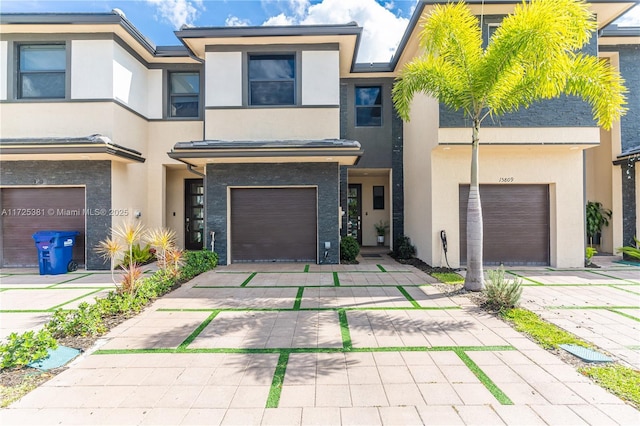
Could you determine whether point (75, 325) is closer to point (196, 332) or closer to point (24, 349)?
point (24, 349)

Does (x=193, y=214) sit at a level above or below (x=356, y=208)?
below

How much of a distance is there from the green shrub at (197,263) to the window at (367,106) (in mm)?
7938

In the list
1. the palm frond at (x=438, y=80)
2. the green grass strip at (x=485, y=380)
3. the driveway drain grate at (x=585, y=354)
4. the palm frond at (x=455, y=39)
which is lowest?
the green grass strip at (x=485, y=380)

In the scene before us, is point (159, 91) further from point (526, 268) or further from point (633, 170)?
point (633, 170)

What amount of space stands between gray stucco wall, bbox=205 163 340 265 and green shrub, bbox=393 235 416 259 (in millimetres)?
2716

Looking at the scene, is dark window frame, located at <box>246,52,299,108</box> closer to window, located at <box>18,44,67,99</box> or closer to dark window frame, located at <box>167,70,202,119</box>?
dark window frame, located at <box>167,70,202,119</box>

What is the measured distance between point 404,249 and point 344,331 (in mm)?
7129

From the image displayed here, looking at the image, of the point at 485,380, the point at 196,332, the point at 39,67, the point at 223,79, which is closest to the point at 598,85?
the point at 485,380

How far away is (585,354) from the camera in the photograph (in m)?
3.85

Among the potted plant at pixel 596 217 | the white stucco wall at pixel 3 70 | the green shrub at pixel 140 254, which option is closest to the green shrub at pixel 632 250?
the potted plant at pixel 596 217

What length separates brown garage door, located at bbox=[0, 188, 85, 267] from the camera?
9.63 meters

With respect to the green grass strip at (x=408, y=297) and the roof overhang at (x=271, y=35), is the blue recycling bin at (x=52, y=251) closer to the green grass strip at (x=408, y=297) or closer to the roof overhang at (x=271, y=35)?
the roof overhang at (x=271, y=35)

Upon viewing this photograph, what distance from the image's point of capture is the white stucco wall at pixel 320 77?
32.3 feet

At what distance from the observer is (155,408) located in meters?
2.90
